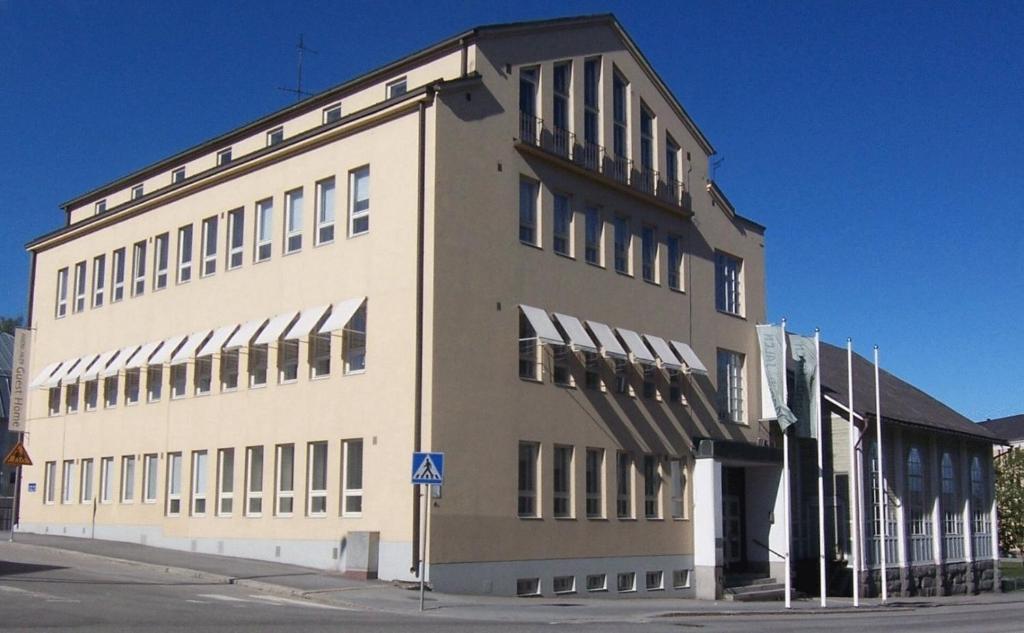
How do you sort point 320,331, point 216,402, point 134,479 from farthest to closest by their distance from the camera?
point 134,479
point 216,402
point 320,331

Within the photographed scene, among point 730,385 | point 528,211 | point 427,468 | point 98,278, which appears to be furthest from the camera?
point 98,278

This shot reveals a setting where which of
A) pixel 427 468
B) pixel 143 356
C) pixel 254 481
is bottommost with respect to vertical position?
pixel 254 481

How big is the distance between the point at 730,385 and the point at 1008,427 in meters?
79.1

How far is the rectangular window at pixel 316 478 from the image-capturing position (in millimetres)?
27688

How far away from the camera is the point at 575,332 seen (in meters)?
29.5

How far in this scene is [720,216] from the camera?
3750cm

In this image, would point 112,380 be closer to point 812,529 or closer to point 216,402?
point 216,402

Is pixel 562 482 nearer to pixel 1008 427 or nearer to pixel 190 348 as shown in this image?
pixel 190 348

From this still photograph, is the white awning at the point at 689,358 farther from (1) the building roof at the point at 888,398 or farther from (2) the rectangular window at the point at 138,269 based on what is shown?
(2) the rectangular window at the point at 138,269

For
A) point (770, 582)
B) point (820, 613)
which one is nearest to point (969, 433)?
point (770, 582)

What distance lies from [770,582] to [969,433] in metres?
15.9

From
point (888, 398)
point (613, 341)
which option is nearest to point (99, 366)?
point (613, 341)

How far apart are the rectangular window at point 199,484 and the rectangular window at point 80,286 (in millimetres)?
9638

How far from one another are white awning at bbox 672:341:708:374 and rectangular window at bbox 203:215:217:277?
1385 cm
